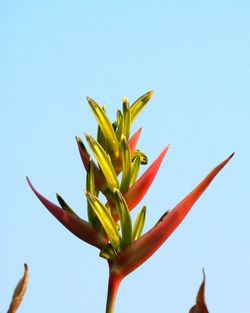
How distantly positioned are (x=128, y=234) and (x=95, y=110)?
0.32 meters

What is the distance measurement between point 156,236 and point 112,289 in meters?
0.13

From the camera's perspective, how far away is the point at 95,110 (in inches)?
49.1

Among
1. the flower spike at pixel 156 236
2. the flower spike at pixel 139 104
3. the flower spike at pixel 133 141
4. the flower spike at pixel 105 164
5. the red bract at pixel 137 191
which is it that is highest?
the flower spike at pixel 139 104

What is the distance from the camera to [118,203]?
3.42 feet

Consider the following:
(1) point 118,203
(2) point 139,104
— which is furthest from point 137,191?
(2) point 139,104

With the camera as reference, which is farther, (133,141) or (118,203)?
(133,141)

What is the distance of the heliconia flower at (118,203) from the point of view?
97 cm

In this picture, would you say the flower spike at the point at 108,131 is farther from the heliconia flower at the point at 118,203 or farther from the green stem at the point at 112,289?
the green stem at the point at 112,289

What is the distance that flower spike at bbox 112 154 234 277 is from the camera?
3.14ft

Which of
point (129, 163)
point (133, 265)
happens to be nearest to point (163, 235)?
point (133, 265)

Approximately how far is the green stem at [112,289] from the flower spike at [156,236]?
0.07ft

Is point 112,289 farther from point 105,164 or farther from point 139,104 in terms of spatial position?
point 139,104

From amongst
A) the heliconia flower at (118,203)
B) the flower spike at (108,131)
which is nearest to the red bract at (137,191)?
the heliconia flower at (118,203)

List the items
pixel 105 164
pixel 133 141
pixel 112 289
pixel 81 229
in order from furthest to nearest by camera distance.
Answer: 1. pixel 133 141
2. pixel 105 164
3. pixel 81 229
4. pixel 112 289
